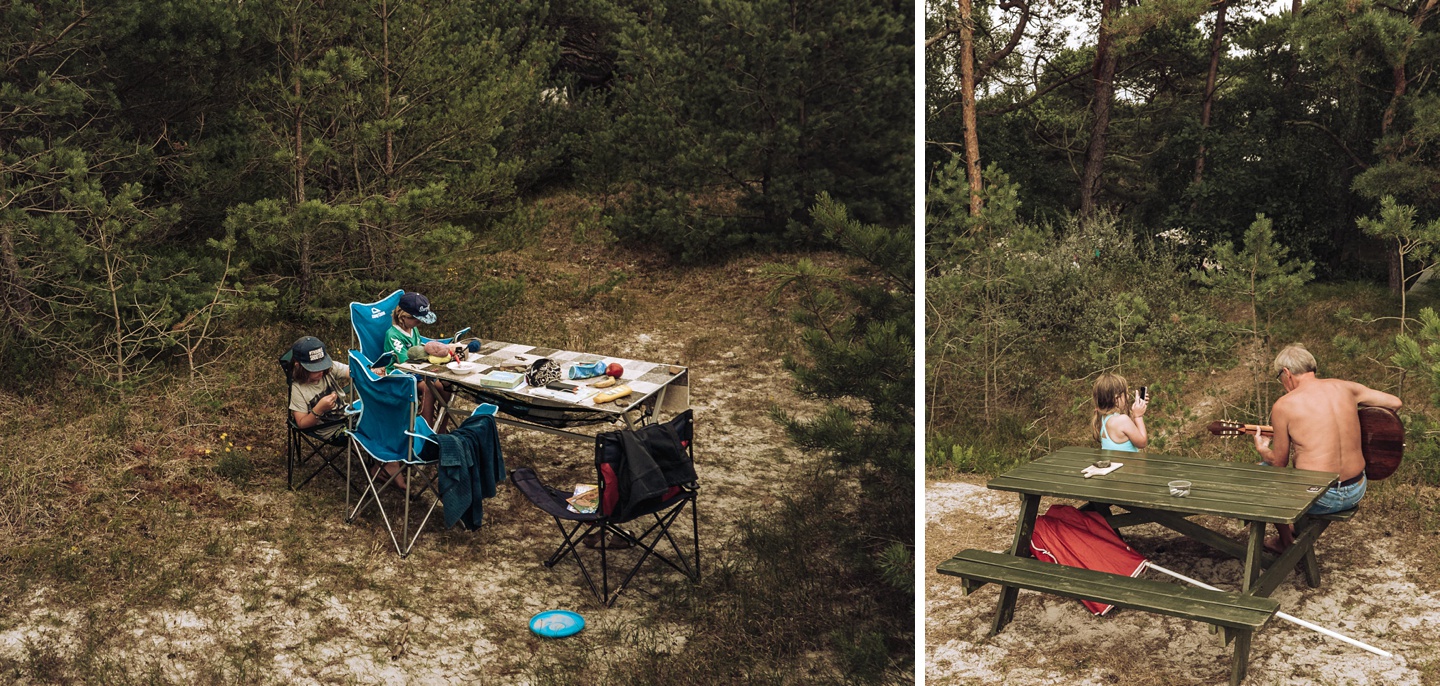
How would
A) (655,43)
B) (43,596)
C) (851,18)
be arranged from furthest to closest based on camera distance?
(655,43) → (851,18) → (43,596)

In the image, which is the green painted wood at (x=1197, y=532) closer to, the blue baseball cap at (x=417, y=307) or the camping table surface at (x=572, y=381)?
the camping table surface at (x=572, y=381)

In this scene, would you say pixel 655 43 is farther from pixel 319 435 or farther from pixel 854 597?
pixel 854 597

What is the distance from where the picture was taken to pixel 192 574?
4.05 meters

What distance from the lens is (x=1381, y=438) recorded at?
377 cm

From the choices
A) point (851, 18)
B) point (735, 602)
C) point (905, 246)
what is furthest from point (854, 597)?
point (851, 18)

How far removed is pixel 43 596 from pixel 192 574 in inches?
19.5

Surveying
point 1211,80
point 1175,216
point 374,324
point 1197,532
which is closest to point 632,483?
point 374,324

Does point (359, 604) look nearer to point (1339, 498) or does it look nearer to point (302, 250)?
point (302, 250)

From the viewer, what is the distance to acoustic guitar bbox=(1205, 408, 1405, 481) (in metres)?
3.75

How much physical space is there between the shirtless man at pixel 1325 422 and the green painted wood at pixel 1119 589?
79cm

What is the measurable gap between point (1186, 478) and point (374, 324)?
347cm

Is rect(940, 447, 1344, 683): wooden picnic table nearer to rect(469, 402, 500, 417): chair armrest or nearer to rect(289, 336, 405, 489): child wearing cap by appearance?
rect(469, 402, 500, 417): chair armrest

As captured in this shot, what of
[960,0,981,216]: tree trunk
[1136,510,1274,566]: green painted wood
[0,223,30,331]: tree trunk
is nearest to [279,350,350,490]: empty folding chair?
[0,223,30,331]: tree trunk

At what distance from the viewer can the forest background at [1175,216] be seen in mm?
6156
